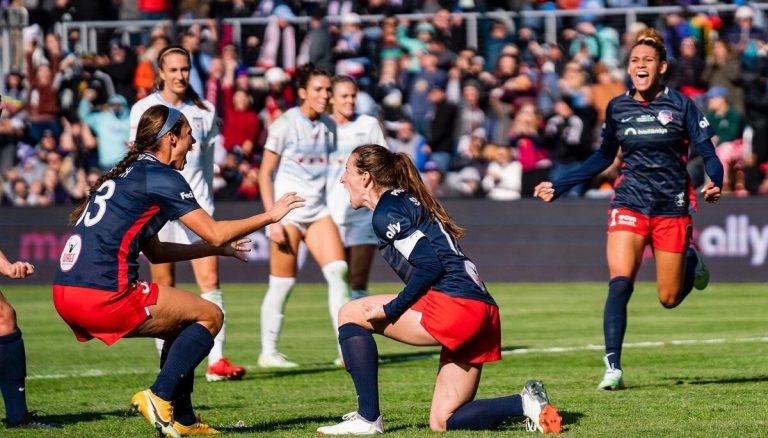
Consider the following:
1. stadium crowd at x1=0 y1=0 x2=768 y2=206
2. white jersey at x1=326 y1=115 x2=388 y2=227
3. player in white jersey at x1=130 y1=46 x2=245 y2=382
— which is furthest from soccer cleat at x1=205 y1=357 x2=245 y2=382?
stadium crowd at x1=0 y1=0 x2=768 y2=206

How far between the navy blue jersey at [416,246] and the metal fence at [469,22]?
16092 millimetres

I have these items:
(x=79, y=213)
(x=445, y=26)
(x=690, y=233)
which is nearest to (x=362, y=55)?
(x=445, y=26)

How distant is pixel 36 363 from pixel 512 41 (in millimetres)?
13138

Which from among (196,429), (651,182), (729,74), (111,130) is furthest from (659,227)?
(111,130)

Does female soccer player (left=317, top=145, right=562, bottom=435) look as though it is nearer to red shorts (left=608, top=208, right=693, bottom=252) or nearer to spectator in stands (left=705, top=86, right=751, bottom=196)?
red shorts (left=608, top=208, right=693, bottom=252)

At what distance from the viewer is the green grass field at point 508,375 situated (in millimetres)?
8117

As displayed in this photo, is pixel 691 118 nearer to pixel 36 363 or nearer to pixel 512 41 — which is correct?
pixel 36 363

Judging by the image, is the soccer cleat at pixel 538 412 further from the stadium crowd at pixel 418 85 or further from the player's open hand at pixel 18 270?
the stadium crowd at pixel 418 85

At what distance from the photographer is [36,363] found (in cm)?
1238

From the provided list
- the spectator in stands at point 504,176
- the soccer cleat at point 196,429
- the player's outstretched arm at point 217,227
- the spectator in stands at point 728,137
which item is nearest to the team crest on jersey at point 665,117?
the player's outstretched arm at point 217,227

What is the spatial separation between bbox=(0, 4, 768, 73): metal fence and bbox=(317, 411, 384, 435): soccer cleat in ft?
53.9

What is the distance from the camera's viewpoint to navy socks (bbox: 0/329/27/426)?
805 centimetres

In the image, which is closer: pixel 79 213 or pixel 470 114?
pixel 79 213

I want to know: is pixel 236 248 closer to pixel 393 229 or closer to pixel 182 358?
pixel 182 358
